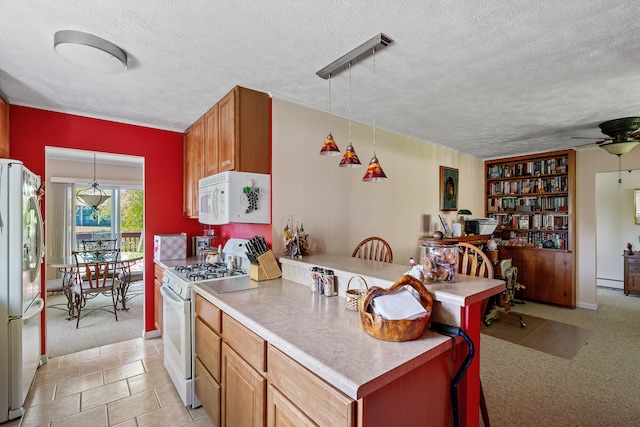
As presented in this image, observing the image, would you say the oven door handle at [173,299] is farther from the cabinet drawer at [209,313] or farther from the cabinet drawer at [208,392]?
the cabinet drawer at [208,392]

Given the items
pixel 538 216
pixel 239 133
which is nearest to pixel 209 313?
pixel 239 133

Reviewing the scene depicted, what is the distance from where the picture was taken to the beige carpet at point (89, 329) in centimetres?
330

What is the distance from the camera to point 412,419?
1.20 metres

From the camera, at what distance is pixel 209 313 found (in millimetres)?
2010

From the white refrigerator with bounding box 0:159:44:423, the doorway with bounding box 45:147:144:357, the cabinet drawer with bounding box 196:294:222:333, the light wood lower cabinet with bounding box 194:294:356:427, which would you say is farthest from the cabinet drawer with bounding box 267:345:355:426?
the doorway with bounding box 45:147:144:357

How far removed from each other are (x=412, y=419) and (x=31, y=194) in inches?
121

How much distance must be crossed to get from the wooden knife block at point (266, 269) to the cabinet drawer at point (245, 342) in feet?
1.96

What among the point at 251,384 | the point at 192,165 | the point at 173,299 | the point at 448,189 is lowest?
the point at 251,384

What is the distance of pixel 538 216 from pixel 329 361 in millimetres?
5478

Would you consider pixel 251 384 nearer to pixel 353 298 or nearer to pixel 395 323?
pixel 353 298

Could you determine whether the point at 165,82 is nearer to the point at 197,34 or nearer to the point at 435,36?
the point at 197,34

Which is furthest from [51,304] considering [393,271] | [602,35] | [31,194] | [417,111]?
[602,35]

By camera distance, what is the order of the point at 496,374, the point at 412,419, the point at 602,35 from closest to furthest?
the point at 412,419 → the point at 602,35 → the point at 496,374

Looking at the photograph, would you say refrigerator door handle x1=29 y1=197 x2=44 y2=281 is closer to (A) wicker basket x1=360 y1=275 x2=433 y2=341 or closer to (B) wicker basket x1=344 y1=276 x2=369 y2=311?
(B) wicker basket x1=344 y1=276 x2=369 y2=311
